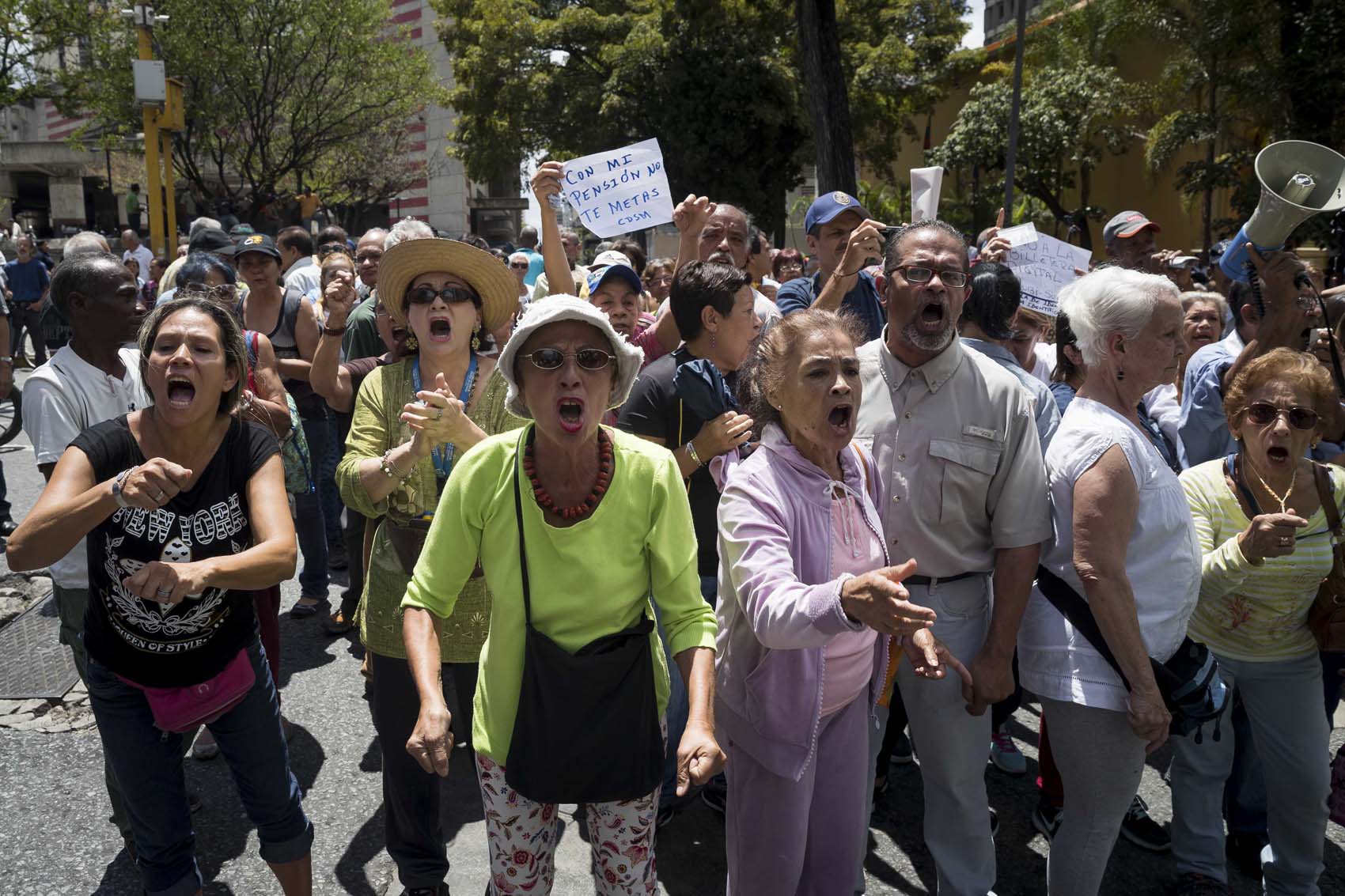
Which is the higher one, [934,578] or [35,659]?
[934,578]

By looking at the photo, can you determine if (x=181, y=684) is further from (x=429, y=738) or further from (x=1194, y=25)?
(x=1194, y=25)

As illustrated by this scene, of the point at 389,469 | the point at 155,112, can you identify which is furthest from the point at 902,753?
the point at 155,112

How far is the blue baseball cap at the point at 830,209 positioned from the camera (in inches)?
185

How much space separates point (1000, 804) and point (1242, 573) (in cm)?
144

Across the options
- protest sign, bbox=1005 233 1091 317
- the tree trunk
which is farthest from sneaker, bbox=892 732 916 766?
the tree trunk

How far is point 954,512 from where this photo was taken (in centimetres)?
298

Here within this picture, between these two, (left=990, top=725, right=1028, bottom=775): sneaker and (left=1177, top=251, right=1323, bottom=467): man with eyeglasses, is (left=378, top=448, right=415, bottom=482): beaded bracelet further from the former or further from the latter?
(left=1177, top=251, right=1323, bottom=467): man with eyeglasses

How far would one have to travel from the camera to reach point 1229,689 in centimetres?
336

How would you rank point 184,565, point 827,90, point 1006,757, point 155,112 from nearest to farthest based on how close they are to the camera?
point 184,565, point 1006,757, point 827,90, point 155,112

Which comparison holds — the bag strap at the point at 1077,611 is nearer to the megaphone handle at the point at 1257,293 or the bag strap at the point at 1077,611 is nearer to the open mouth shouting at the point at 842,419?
the open mouth shouting at the point at 842,419

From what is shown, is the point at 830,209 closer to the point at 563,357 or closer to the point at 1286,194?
the point at 1286,194

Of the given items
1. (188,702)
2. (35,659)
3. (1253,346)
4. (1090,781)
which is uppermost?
(1253,346)

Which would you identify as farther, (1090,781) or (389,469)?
(389,469)

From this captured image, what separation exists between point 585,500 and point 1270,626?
2386mm
